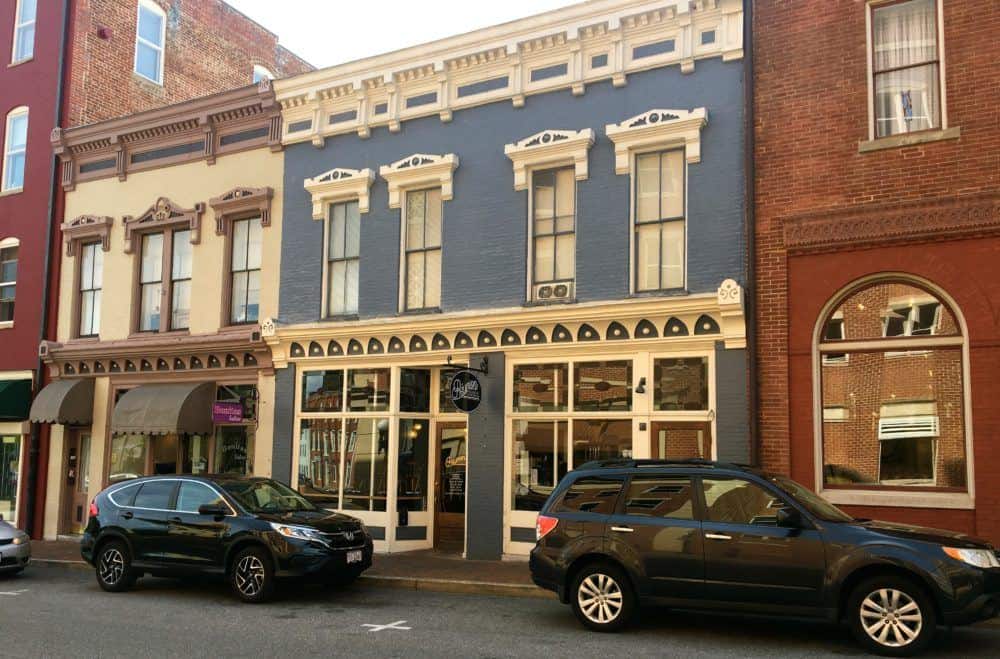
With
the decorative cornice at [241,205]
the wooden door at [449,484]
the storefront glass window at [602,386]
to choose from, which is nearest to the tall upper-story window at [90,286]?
the decorative cornice at [241,205]

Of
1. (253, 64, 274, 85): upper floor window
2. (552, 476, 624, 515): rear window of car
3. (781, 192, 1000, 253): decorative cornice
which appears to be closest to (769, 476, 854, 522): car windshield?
(552, 476, 624, 515): rear window of car

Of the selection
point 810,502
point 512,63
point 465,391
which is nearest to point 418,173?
point 512,63

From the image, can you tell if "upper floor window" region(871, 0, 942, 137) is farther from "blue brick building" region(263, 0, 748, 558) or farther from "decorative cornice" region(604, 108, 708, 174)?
"decorative cornice" region(604, 108, 708, 174)

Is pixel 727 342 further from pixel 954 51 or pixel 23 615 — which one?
pixel 23 615

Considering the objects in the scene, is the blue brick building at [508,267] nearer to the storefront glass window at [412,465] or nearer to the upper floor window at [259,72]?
the storefront glass window at [412,465]

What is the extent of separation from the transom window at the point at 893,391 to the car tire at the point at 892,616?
4.16 metres

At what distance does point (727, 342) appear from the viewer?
1367 cm

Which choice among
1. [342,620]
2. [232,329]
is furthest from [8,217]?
[342,620]

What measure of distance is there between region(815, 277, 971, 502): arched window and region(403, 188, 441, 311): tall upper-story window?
657cm

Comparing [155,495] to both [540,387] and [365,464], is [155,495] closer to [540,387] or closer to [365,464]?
[365,464]

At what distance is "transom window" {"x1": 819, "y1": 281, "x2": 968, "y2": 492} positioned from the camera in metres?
12.5

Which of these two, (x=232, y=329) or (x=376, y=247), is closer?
(x=376, y=247)

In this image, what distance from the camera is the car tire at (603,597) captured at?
9.88 m

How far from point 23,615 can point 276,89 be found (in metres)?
10.6
